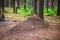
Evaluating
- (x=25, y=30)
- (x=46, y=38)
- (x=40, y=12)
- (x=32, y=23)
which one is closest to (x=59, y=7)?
(x=40, y=12)

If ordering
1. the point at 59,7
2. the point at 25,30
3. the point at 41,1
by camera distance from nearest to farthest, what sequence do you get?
the point at 25,30
the point at 41,1
the point at 59,7

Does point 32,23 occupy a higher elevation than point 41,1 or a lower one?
lower

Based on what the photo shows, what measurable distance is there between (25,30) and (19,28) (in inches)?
28.5

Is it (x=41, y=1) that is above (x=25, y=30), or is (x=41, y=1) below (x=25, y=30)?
above

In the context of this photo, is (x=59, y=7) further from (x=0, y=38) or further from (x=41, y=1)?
(x=0, y=38)

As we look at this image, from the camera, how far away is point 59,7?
24156 millimetres

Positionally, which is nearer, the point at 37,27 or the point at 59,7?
the point at 37,27

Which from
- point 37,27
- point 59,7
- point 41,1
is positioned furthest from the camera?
point 59,7

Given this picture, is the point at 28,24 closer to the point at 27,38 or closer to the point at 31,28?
the point at 31,28

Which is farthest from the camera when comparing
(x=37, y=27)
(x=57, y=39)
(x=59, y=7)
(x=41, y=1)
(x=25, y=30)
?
(x=59, y=7)

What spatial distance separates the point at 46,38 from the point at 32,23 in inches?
155

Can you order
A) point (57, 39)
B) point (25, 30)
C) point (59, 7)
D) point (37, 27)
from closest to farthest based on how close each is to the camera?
point (57, 39)
point (25, 30)
point (37, 27)
point (59, 7)

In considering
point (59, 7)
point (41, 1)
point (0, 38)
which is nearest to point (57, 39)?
point (0, 38)

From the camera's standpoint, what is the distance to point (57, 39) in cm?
913
